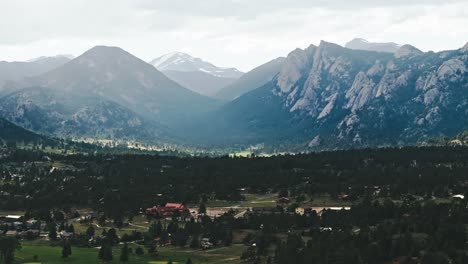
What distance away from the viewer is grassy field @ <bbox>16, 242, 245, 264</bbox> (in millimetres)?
150625

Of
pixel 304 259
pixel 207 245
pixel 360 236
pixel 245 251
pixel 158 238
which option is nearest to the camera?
pixel 304 259

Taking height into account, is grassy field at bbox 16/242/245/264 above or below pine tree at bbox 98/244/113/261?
below

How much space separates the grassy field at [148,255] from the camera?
151m

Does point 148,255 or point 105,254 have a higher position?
point 105,254

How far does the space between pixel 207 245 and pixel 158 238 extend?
60.6ft

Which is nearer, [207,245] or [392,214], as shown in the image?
[207,245]

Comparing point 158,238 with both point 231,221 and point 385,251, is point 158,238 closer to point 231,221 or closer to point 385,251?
point 231,221

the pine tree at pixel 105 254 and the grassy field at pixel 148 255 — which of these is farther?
the pine tree at pixel 105 254

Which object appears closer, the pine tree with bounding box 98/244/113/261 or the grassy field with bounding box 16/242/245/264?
the grassy field with bounding box 16/242/245/264

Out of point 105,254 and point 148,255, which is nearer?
point 105,254

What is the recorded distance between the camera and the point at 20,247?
6368 inches

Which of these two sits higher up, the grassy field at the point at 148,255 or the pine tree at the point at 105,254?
the pine tree at the point at 105,254

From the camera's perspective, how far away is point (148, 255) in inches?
6196

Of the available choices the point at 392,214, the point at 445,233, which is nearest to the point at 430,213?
the point at 392,214
